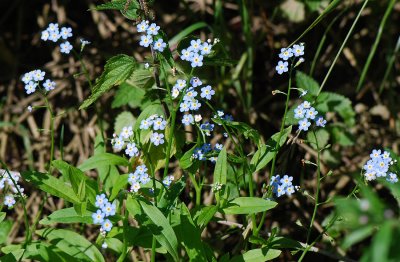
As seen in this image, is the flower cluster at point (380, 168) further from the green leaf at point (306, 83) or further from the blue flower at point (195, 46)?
the green leaf at point (306, 83)

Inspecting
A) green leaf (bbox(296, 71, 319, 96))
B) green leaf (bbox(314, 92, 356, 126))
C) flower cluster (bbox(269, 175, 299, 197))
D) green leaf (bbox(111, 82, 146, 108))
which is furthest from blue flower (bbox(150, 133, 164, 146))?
green leaf (bbox(314, 92, 356, 126))

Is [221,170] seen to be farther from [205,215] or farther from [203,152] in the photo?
[205,215]

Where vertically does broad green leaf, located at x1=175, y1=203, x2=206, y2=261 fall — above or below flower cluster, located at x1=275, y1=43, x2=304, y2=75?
below

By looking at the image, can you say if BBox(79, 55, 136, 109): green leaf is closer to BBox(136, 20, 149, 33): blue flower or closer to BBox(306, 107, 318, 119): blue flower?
BBox(136, 20, 149, 33): blue flower

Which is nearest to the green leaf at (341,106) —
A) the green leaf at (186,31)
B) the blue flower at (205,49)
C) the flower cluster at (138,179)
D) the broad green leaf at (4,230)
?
the green leaf at (186,31)

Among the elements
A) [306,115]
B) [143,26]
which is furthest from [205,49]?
[306,115]

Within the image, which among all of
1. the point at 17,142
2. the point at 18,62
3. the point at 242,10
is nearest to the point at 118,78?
the point at 242,10
